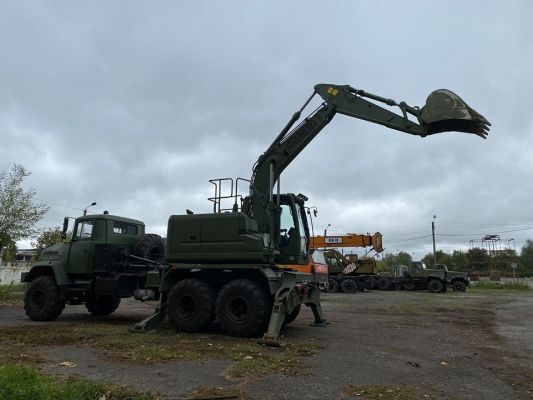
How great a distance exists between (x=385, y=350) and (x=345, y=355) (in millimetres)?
1120

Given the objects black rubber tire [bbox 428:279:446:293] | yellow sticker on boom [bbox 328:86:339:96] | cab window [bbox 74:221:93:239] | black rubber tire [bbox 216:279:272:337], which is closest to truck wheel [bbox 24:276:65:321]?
cab window [bbox 74:221:93:239]

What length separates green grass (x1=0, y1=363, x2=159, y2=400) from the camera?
4969 millimetres

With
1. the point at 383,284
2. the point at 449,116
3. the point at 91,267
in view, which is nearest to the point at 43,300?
the point at 91,267

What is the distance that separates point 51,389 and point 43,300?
30.7 feet

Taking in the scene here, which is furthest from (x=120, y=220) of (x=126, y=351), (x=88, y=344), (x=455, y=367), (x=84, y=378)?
(x=455, y=367)

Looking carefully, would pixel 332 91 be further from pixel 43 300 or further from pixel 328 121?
pixel 43 300

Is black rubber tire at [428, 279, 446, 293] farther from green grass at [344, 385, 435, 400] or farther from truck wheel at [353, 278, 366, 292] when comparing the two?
green grass at [344, 385, 435, 400]

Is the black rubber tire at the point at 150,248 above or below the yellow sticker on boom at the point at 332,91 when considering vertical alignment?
below

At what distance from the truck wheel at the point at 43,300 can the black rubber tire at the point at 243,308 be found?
18.9ft

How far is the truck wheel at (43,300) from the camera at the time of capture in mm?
13383

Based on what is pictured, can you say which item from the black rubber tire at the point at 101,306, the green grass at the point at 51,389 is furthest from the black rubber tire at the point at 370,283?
the green grass at the point at 51,389

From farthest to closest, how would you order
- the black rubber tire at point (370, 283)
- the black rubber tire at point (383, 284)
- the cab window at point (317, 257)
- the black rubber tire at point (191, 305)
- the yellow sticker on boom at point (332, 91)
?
the black rubber tire at point (383, 284) < the black rubber tire at point (370, 283) < the yellow sticker on boom at point (332, 91) < the cab window at point (317, 257) < the black rubber tire at point (191, 305)

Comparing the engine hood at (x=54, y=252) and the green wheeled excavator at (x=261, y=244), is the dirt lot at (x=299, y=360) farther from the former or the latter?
the engine hood at (x=54, y=252)

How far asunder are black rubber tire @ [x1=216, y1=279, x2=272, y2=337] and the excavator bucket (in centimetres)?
563
